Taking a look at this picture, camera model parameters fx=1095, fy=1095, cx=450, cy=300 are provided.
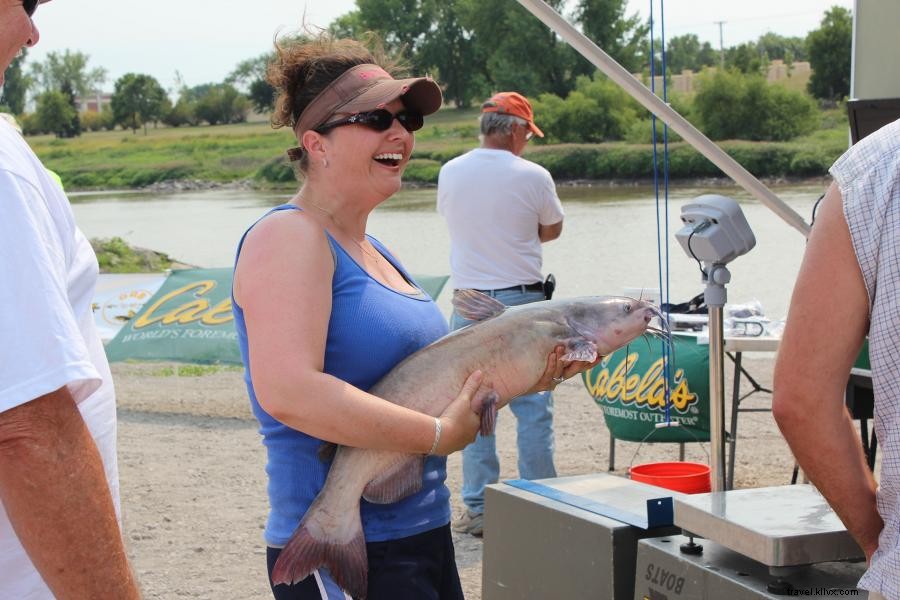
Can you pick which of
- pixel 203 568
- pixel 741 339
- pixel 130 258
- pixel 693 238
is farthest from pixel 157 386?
pixel 130 258

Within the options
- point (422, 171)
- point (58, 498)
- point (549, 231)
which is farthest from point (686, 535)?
point (422, 171)

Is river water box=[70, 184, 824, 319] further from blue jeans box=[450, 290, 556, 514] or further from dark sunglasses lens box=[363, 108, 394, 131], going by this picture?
dark sunglasses lens box=[363, 108, 394, 131]

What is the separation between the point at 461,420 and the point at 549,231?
3.40 m

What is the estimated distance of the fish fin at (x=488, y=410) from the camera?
209cm

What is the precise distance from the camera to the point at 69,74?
88.6 meters

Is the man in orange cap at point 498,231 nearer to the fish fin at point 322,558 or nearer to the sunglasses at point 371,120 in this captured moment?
the sunglasses at point 371,120

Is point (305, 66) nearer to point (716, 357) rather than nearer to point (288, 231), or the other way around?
point (288, 231)

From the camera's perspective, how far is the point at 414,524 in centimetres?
212

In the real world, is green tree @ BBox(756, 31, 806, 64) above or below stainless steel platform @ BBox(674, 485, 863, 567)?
above

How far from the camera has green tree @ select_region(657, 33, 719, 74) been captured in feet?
192

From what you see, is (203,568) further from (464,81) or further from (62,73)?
(62,73)

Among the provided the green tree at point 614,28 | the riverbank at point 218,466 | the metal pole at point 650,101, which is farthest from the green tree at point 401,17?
the metal pole at point 650,101

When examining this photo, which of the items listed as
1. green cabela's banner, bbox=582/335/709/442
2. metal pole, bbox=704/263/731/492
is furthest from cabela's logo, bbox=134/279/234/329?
metal pole, bbox=704/263/731/492

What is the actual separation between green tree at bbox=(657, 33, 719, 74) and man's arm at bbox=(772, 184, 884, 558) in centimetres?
5624
